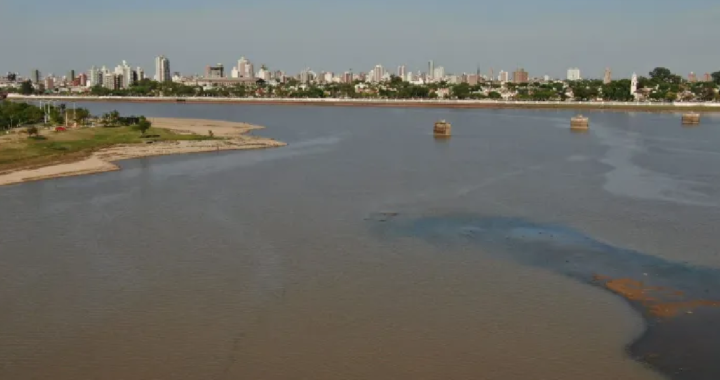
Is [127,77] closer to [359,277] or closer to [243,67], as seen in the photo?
[243,67]

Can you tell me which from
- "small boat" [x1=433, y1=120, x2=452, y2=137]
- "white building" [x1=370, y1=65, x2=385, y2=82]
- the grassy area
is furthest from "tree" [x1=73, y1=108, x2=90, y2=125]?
"white building" [x1=370, y1=65, x2=385, y2=82]

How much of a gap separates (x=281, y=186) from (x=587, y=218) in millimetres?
5873

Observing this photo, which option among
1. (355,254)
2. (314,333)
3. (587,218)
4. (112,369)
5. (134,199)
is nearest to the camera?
(112,369)

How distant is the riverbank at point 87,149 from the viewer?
15711 millimetres

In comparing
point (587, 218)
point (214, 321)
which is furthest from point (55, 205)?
point (587, 218)

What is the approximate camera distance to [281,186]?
1435cm

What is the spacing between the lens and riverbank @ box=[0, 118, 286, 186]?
15711mm

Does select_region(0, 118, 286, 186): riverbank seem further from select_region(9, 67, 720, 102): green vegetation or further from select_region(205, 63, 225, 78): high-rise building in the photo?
select_region(205, 63, 225, 78): high-rise building

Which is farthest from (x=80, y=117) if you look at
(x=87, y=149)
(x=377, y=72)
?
(x=377, y=72)

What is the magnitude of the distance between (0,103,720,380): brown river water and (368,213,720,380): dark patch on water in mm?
28

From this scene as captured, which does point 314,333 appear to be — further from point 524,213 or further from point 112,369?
point 524,213

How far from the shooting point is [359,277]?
7938 millimetres

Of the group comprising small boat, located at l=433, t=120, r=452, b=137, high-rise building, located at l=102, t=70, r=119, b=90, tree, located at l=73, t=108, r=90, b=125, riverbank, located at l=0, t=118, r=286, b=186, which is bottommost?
riverbank, located at l=0, t=118, r=286, b=186

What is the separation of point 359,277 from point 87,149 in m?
14.0
